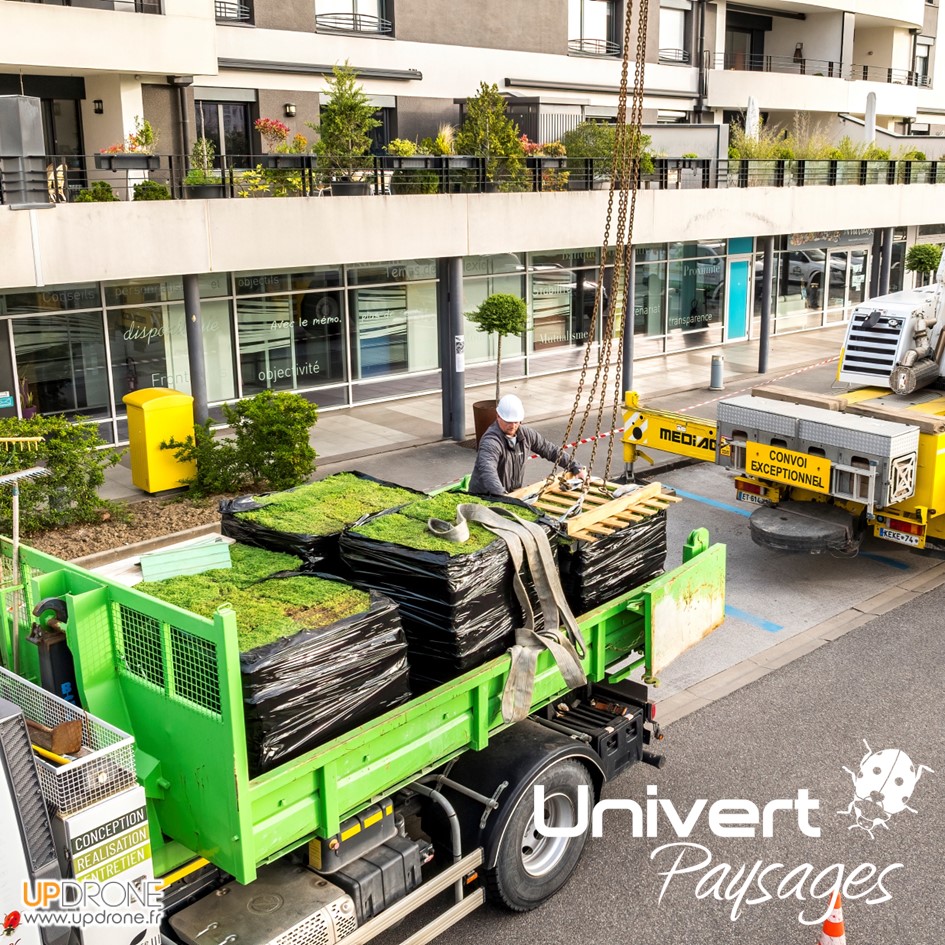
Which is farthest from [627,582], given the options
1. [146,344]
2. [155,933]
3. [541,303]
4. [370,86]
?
[370,86]

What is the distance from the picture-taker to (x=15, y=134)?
12.4 m

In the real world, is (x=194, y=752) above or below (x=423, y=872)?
above

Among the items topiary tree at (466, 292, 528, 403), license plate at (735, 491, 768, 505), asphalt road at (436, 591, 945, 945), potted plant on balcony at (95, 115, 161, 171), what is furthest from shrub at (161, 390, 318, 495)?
asphalt road at (436, 591, 945, 945)

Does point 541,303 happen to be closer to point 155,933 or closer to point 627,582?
point 627,582

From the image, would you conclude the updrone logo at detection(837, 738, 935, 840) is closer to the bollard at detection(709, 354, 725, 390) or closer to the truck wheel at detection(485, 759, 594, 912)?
the truck wheel at detection(485, 759, 594, 912)

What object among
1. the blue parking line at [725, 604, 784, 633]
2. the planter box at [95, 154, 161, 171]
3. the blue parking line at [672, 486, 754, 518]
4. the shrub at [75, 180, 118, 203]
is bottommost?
the blue parking line at [725, 604, 784, 633]

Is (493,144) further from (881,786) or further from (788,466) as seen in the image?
(881,786)

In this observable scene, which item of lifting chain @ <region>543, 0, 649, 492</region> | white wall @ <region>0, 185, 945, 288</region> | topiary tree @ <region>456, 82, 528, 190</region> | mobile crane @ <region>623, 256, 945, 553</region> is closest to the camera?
lifting chain @ <region>543, 0, 649, 492</region>

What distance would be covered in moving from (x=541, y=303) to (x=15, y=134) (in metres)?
12.6

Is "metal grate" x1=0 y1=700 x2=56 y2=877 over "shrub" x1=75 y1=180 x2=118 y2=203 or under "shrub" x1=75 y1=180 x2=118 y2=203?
under

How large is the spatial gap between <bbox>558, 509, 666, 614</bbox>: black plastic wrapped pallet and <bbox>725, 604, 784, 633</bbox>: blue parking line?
155 inches

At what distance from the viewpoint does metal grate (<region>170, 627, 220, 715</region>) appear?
471 cm

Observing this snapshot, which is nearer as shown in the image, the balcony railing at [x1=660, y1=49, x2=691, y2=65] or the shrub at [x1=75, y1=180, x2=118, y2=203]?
the shrub at [x1=75, y1=180, x2=118, y2=203]

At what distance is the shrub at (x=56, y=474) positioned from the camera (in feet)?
40.5
